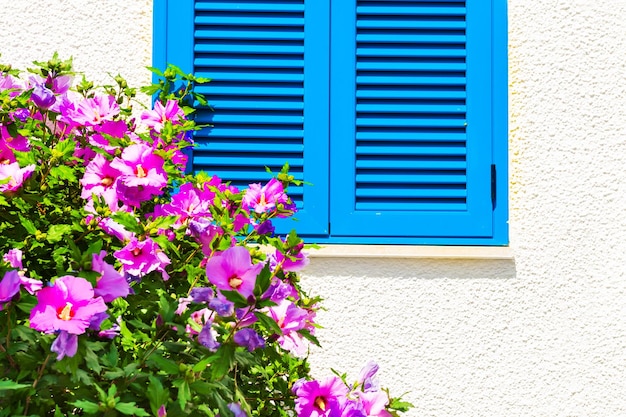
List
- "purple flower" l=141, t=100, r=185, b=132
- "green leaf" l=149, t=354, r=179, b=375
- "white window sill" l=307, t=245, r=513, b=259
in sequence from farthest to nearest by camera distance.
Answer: "white window sill" l=307, t=245, r=513, b=259, "purple flower" l=141, t=100, r=185, b=132, "green leaf" l=149, t=354, r=179, b=375

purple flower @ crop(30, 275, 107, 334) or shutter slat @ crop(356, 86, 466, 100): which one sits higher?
shutter slat @ crop(356, 86, 466, 100)

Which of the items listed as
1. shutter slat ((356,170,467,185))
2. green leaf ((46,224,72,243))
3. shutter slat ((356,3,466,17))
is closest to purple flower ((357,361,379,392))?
green leaf ((46,224,72,243))

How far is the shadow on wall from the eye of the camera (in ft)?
10.8

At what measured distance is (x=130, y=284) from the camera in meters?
2.14

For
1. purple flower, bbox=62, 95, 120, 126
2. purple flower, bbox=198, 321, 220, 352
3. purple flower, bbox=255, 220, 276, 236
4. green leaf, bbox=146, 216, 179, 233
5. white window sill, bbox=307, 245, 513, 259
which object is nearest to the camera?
purple flower, bbox=198, 321, 220, 352

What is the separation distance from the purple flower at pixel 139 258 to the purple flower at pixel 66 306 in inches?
15.6

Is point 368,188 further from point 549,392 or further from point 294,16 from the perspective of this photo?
point 549,392

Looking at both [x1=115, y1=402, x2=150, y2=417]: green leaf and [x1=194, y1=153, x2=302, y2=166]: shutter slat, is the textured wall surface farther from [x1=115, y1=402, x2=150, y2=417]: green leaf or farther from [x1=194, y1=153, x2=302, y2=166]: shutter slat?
[x1=115, y1=402, x2=150, y2=417]: green leaf

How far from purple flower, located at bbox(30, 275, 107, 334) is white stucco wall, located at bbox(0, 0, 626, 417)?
5.50 ft

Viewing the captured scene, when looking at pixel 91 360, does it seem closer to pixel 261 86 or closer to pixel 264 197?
pixel 264 197

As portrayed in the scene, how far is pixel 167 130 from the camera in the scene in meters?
2.56

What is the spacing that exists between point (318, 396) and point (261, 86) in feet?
5.26

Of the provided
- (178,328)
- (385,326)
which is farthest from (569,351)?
(178,328)

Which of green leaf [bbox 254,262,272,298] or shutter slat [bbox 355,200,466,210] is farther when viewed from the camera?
shutter slat [bbox 355,200,466,210]
